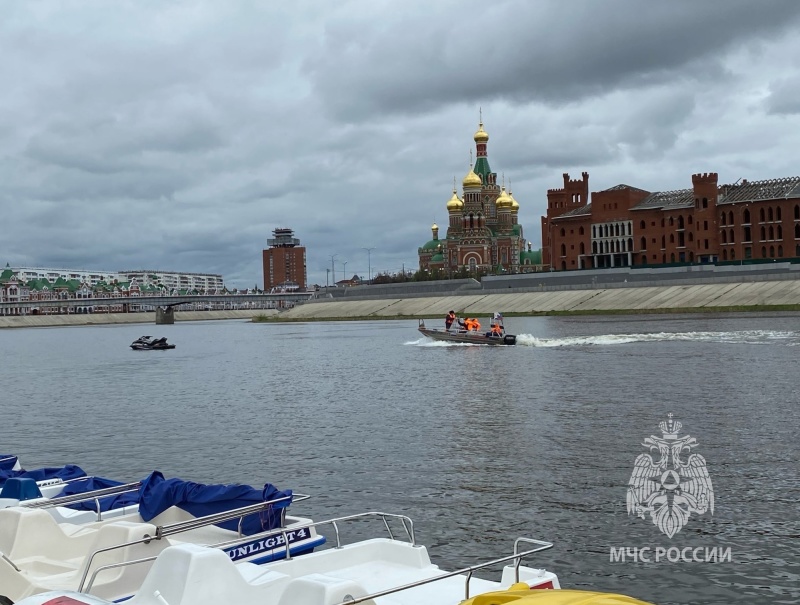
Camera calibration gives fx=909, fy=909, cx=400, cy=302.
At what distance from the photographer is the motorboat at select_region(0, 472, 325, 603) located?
1044cm

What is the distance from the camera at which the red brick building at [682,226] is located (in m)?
121

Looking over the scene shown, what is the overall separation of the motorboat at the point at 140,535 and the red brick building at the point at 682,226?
11828 centimetres

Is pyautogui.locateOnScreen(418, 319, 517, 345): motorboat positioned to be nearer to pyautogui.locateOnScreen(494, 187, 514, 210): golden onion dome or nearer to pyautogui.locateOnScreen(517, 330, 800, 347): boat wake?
pyautogui.locateOnScreen(517, 330, 800, 347): boat wake

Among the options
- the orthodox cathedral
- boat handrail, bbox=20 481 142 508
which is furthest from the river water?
the orthodox cathedral

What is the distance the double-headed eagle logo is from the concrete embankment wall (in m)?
77.6

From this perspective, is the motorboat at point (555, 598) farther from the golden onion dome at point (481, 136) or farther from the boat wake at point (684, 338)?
the golden onion dome at point (481, 136)

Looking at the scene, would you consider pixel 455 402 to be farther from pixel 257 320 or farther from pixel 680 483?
pixel 257 320

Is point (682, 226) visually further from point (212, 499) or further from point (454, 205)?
point (212, 499)

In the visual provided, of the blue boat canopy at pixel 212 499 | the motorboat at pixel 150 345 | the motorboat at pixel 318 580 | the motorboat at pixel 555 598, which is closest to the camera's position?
the motorboat at pixel 555 598

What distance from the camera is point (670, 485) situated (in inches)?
748

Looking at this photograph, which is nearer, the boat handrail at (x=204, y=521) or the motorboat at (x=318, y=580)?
the motorboat at (x=318, y=580)

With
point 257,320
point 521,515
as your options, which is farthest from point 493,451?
point 257,320

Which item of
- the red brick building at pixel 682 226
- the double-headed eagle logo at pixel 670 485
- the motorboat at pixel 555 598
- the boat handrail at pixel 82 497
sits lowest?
the double-headed eagle logo at pixel 670 485

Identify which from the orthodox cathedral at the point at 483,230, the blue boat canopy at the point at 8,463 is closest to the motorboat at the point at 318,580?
the blue boat canopy at the point at 8,463
